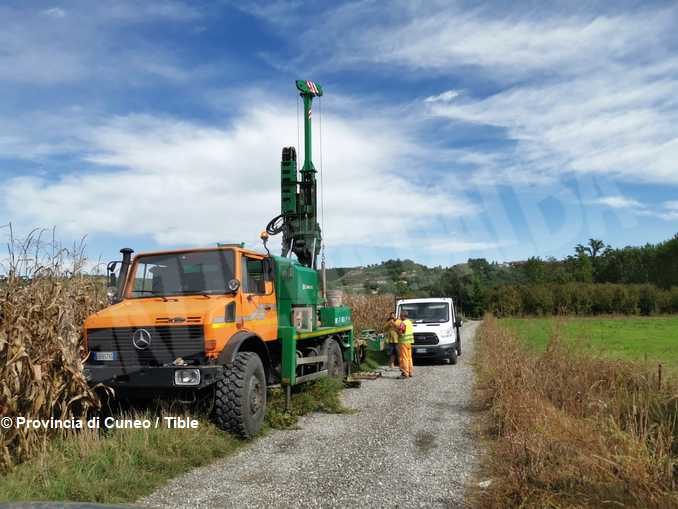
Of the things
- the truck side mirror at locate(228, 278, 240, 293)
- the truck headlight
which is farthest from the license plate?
the truck side mirror at locate(228, 278, 240, 293)

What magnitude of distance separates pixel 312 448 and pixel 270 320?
94.8 inches

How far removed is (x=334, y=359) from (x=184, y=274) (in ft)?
15.6

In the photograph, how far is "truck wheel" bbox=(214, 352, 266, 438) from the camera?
713cm

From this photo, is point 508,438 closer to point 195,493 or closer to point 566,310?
point 195,493

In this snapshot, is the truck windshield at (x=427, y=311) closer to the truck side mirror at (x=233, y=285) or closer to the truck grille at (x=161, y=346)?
A: the truck side mirror at (x=233, y=285)

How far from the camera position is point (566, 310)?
11.0 metres

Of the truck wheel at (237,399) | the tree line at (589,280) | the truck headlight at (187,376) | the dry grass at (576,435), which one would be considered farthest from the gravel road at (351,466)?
the tree line at (589,280)

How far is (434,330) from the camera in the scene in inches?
653

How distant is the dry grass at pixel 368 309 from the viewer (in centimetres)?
2417

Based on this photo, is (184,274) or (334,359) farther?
(334,359)

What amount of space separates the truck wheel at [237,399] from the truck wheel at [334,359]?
393 centimetres

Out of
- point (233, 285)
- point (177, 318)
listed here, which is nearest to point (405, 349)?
point (233, 285)

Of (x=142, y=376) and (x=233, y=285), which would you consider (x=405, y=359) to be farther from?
(x=142, y=376)

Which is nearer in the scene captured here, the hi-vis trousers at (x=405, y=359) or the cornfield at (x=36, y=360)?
the cornfield at (x=36, y=360)
